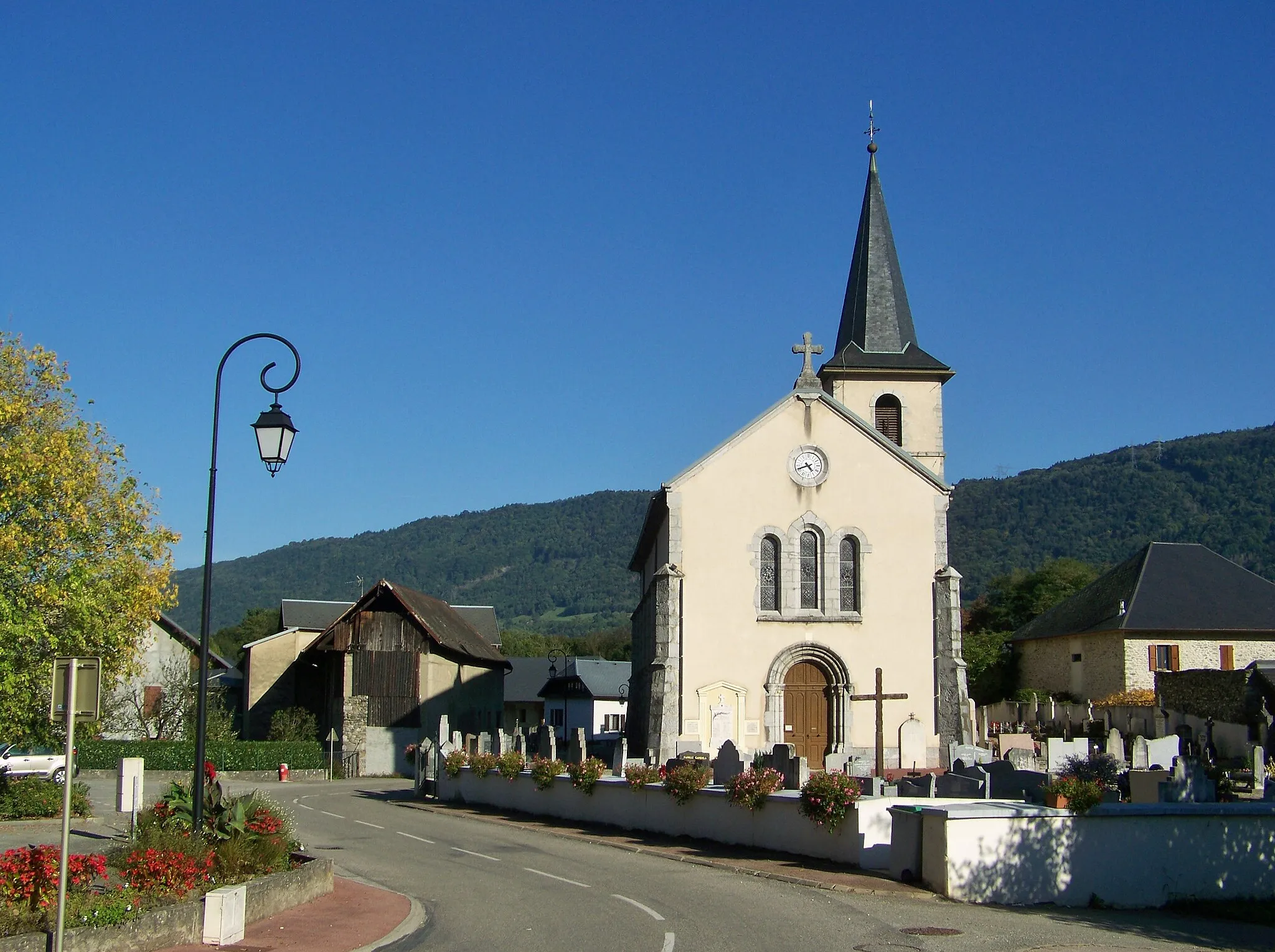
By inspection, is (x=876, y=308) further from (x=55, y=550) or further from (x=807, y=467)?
(x=55, y=550)

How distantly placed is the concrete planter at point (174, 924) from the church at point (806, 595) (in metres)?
16.3

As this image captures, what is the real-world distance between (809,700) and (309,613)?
136 ft

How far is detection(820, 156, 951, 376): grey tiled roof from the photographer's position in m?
40.6

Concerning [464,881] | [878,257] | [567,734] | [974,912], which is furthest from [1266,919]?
[567,734]

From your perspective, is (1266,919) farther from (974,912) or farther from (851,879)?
(851,879)

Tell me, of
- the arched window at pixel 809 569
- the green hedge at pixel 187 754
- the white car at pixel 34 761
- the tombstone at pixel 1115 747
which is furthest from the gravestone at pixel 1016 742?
the white car at pixel 34 761

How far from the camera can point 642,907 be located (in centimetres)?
1384

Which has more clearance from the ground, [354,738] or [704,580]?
[704,580]

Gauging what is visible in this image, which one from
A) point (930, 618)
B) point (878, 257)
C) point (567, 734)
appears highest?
point (878, 257)

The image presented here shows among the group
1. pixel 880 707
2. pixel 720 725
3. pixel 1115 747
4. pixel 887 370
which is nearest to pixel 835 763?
pixel 880 707

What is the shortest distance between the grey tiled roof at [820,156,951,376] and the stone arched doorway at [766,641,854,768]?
12.2m

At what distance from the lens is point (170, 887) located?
1175 centimetres

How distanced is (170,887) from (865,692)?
21.7m

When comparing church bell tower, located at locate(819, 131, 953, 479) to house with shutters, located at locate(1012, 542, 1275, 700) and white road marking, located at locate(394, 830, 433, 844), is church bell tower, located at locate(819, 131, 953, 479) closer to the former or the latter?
house with shutters, located at locate(1012, 542, 1275, 700)
